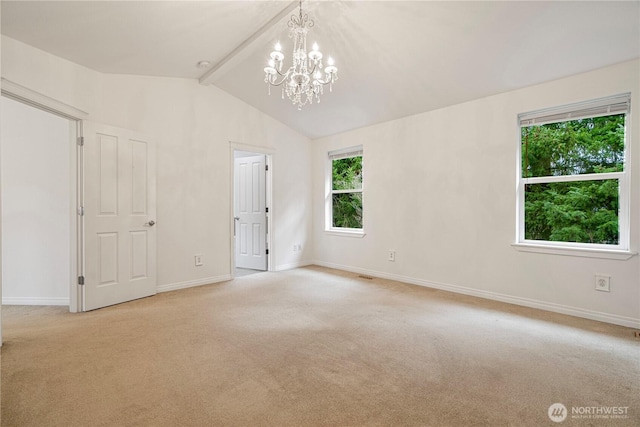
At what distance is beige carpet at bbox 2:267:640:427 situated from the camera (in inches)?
64.6

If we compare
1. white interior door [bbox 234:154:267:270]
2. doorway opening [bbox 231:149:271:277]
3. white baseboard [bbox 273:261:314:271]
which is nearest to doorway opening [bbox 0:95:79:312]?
doorway opening [bbox 231:149:271:277]

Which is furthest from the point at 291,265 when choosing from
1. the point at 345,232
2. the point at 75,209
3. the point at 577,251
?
the point at 577,251

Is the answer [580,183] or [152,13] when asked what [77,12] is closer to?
[152,13]

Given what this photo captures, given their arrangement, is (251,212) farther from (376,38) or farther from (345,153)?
(376,38)

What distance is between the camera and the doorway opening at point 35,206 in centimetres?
346

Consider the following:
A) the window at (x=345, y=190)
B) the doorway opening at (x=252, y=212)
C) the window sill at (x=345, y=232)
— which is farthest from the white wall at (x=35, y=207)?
the window at (x=345, y=190)

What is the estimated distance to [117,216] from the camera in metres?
3.52

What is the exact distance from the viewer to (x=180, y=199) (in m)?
4.19

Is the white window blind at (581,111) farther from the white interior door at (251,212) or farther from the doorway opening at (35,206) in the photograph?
the doorway opening at (35,206)

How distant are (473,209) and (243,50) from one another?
319 cm

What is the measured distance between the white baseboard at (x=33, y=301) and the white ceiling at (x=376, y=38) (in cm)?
257

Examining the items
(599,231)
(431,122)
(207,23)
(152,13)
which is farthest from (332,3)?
(599,231)

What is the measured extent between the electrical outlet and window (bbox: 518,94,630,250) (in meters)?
0.28

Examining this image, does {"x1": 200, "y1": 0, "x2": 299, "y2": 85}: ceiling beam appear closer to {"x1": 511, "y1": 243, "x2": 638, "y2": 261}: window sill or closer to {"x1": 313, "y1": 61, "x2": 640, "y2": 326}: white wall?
{"x1": 313, "y1": 61, "x2": 640, "y2": 326}: white wall
